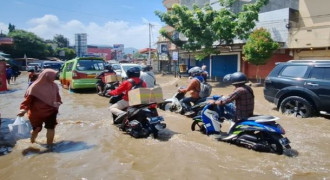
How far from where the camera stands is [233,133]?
607cm

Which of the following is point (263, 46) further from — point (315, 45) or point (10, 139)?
point (10, 139)

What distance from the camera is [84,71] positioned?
574 inches

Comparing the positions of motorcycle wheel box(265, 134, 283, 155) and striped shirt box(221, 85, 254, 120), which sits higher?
striped shirt box(221, 85, 254, 120)

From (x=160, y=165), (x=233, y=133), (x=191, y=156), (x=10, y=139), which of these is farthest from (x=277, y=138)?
(x=10, y=139)

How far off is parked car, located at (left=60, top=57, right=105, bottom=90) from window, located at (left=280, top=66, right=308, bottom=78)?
885 centimetres

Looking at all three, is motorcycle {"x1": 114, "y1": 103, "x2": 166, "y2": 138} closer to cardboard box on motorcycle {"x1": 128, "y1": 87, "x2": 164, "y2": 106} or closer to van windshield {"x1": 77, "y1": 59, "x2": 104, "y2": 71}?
cardboard box on motorcycle {"x1": 128, "y1": 87, "x2": 164, "y2": 106}

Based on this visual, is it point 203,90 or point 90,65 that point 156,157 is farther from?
point 90,65

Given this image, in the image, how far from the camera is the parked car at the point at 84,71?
47.4ft

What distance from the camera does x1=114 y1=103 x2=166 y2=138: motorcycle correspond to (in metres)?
6.48

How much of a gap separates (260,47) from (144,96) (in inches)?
554

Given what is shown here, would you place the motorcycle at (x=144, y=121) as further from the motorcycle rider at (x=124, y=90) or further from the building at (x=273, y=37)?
the building at (x=273, y=37)

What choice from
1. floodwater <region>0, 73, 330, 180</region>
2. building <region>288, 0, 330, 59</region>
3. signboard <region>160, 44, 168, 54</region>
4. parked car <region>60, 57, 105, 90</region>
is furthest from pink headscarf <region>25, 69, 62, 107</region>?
signboard <region>160, 44, 168, 54</region>

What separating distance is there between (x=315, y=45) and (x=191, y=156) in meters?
16.2

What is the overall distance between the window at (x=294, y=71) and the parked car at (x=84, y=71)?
885cm
